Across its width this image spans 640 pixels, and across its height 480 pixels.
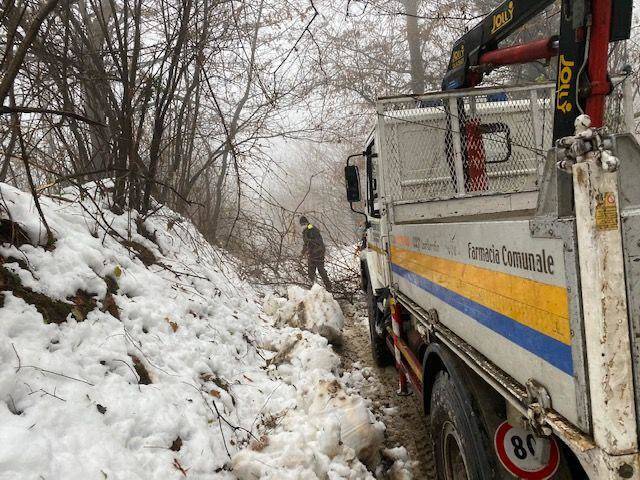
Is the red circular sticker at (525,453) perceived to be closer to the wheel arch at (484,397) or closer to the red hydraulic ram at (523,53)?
the wheel arch at (484,397)

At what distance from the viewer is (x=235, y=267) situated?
9.00 meters

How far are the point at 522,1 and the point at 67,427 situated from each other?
392cm

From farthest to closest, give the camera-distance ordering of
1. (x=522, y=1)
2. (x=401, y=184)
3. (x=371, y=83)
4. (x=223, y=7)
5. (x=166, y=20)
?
(x=371, y=83) → (x=223, y=7) → (x=166, y=20) → (x=401, y=184) → (x=522, y=1)

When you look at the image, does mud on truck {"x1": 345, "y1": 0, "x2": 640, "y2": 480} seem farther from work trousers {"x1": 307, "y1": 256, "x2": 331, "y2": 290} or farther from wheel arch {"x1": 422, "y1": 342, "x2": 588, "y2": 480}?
work trousers {"x1": 307, "y1": 256, "x2": 331, "y2": 290}

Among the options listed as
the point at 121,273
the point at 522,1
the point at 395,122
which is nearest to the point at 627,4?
the point at 522,1

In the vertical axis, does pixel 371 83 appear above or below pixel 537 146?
above

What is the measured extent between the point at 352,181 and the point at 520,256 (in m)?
3.66

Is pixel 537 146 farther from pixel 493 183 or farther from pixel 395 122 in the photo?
pixel 395 122

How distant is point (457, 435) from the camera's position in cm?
213

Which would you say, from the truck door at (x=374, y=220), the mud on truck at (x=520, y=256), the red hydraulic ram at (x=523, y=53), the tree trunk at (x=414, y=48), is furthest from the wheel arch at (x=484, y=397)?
the tree trunk at (x=414, y=48)

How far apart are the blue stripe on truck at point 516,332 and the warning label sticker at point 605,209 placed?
384mm

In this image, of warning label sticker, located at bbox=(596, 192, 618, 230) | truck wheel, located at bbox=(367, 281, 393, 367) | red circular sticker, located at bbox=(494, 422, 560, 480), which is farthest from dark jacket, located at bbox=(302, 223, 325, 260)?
warning label sticker, located at bbox=(596, 192, 618, 230)

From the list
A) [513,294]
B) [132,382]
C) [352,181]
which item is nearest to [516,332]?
[513,294]

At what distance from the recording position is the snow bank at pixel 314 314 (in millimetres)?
6062
